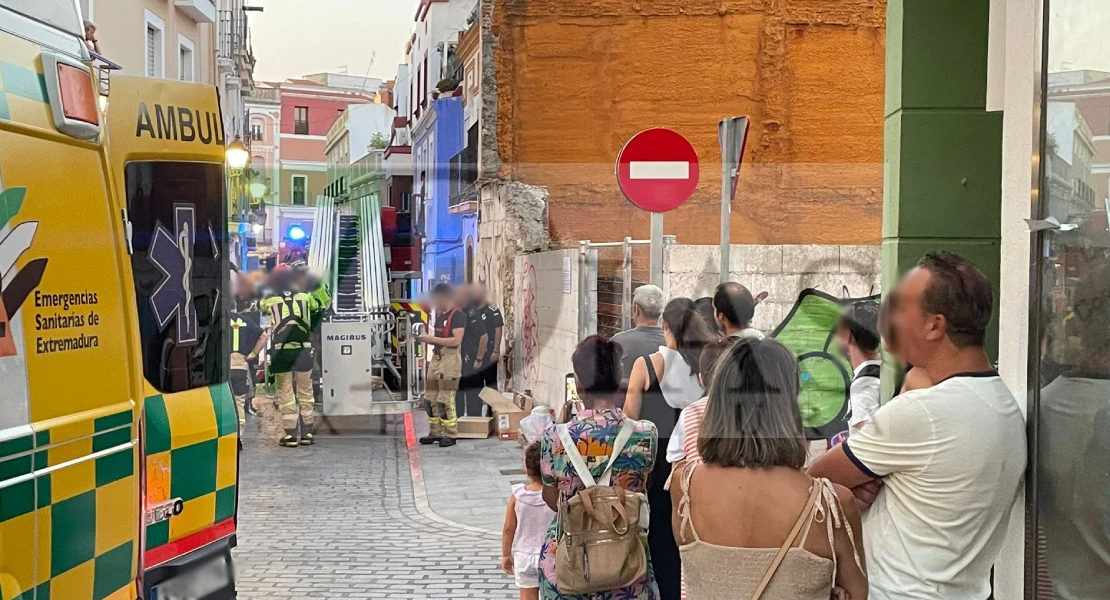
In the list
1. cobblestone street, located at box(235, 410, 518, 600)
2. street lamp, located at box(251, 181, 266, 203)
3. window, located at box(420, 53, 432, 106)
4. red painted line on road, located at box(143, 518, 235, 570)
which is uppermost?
window, located at box(420, 53, 432, 106)

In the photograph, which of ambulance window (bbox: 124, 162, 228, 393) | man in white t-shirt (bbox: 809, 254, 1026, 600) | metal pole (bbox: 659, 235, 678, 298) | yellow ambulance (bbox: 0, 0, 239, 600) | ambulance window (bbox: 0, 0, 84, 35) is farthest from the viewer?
metal pole (bbox: 659, 235, 678, 298)

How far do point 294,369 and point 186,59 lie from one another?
298 cm

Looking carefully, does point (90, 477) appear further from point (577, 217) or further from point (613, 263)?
point (577, 217)

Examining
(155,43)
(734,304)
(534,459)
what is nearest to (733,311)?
(734,304)

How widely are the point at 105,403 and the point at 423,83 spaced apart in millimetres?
3536

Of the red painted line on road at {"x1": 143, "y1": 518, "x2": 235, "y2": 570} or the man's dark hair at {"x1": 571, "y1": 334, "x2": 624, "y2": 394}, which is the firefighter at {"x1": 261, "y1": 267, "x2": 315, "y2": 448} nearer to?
the red painted line on road at {"x1": 143, "y1": 518, "x2": 235, "y2": 570}

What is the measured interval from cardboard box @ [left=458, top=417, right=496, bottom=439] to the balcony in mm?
4135

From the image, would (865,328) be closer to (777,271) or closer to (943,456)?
(943,456)

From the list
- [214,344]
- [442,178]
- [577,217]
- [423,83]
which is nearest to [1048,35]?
[214,344]

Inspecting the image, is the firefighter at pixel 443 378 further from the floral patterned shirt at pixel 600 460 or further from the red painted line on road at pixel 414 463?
the floral patterned shirt at pixel 600 460

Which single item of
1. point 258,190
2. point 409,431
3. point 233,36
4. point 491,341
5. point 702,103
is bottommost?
point 409,431

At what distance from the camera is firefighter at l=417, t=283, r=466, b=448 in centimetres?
905

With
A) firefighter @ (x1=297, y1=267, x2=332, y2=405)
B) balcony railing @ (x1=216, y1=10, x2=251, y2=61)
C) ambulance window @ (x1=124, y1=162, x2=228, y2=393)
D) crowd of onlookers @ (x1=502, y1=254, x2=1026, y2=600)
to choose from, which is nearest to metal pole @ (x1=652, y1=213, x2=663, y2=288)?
balcony railing @ (x1=216, y1=10, x2=251, y2=61)

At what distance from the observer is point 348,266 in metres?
7.37
